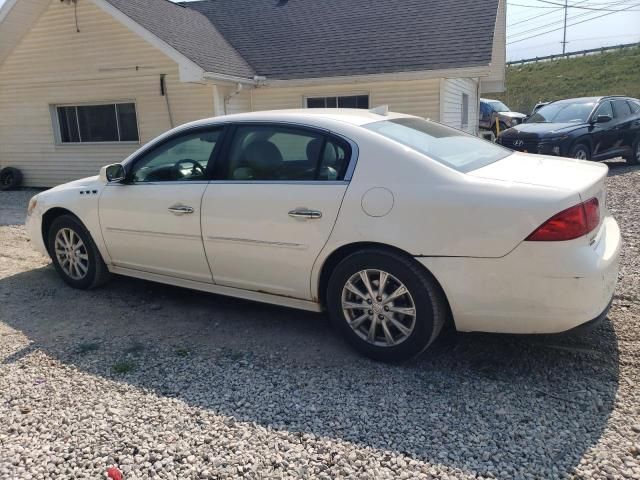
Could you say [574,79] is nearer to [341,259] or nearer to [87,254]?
[87,254]

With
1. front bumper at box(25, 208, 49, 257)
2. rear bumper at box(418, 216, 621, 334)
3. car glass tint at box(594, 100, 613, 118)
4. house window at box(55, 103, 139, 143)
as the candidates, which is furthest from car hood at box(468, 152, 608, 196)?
house window at box(55, 103, 139, 143)

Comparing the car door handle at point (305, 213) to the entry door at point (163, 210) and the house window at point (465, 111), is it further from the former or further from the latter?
the house window at point (465, 111)

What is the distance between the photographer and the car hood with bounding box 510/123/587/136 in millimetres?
11242

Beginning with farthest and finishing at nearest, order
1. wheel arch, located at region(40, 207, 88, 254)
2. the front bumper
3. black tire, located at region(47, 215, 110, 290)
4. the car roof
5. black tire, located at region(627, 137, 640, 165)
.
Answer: black tire, located at region(627, 137, 640, 165) → the front bumper → wheel arch, located at region(40, 207, 88, 254) → black tire, located at region(47, 215, 110, 290) → the car roof

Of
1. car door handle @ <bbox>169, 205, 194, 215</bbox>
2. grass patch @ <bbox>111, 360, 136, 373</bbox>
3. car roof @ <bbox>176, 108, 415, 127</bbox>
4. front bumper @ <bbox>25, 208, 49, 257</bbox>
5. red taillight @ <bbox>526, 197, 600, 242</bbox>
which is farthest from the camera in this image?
front bumper @ <bbox>25, 208, 49, 257</bbox>

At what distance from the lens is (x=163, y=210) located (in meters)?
4.16

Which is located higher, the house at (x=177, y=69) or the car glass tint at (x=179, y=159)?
the house at (x=177, y=69)

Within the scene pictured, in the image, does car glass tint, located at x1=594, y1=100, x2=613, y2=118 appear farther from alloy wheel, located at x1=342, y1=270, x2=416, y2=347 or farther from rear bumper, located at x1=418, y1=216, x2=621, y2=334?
alloy wheel, located at x1=342, y1=270, x2=416, y2=347

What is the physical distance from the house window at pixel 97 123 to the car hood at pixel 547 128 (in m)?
8.46

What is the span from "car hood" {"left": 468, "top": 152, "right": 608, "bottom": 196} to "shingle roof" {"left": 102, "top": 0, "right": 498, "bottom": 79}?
7.28m

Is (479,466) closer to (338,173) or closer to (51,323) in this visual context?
(338,173)

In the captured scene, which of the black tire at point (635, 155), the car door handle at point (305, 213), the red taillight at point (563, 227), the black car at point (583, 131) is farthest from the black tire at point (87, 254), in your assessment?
the black tire at point (635, 155)

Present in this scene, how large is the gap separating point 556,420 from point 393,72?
30.3 ft

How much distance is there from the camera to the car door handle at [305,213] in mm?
3449
